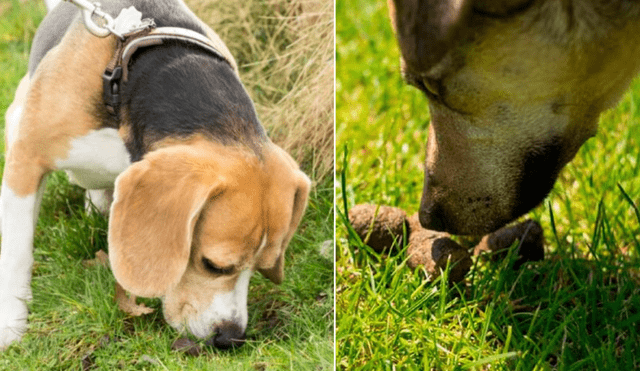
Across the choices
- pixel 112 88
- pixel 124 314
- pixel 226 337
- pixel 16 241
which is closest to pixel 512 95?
pixel 226 337

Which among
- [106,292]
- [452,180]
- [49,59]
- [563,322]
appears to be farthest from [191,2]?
[563,322]

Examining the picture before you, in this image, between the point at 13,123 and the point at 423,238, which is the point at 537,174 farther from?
the point at 13,123

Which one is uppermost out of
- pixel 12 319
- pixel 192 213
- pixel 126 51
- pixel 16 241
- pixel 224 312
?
pixel 126 51

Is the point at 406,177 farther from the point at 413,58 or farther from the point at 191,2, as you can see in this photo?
the point at 191,2

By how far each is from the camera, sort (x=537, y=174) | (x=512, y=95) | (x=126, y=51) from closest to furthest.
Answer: (x=512, y=95) → (x=537, y=174) → (x=126, y=51)

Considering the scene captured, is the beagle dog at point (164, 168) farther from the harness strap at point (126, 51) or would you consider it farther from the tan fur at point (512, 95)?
the tan fur at point (512, 95)

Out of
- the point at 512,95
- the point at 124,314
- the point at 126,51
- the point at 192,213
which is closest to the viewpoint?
the point at 512,95
